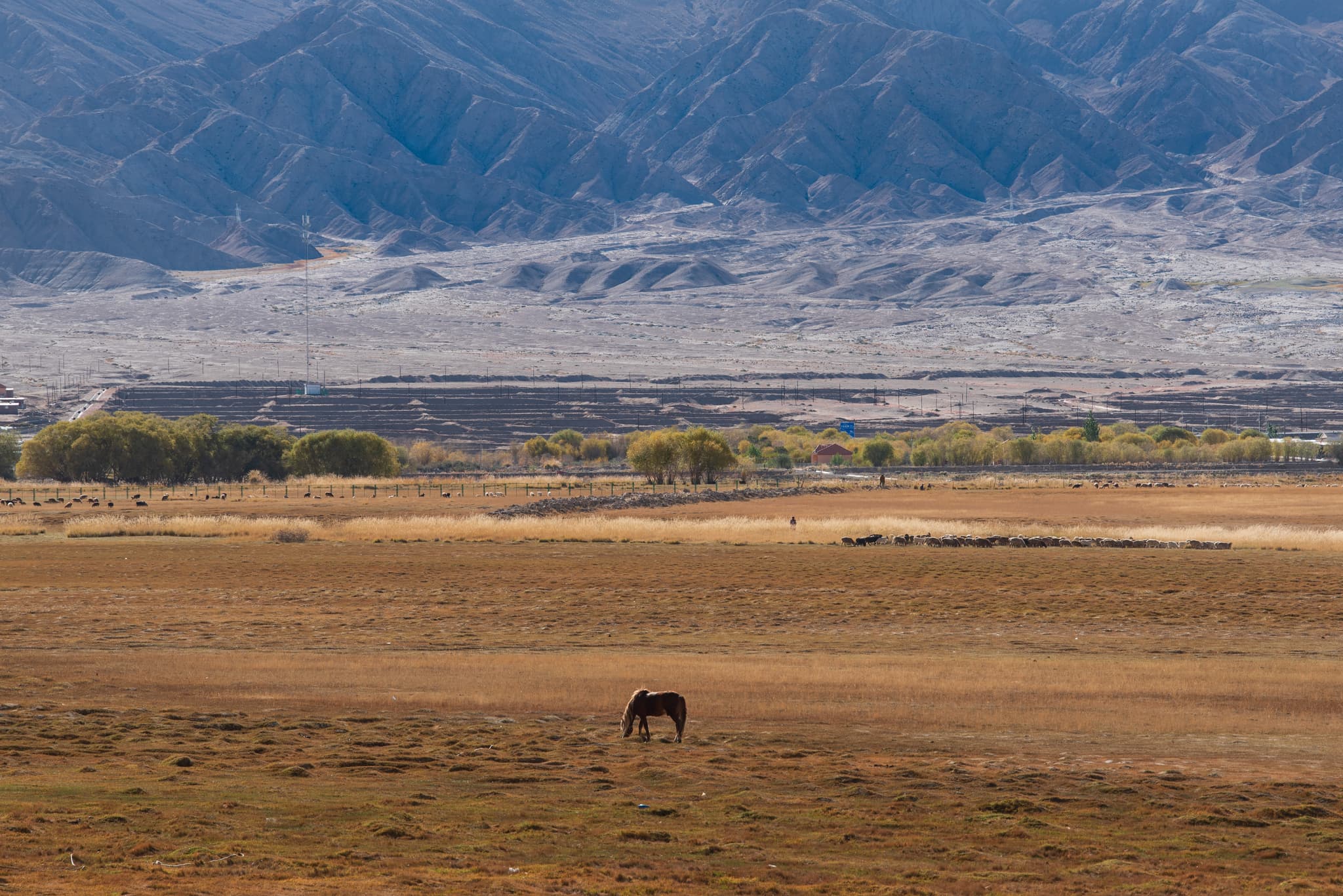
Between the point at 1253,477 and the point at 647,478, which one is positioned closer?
the point at 647,478

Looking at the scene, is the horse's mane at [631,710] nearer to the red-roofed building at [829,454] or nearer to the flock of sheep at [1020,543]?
the flock of sheep at [1020,543]

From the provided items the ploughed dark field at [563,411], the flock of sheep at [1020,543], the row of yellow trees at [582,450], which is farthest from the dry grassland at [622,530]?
the ploughed dark field at [563,411]

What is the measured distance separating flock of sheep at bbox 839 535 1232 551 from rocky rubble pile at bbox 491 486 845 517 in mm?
20058

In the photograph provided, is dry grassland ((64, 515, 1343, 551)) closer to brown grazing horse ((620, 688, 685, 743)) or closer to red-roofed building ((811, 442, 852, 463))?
brown grazing horse ((620, 688, 685, 743))

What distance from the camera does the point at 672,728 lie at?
69.7 ft

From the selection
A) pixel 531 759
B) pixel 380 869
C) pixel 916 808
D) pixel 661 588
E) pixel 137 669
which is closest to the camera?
pixel 380 869

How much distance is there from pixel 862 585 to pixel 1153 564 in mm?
10856

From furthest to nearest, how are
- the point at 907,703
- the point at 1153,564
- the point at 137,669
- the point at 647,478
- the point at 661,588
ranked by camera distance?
the point at 647,478 → the point at 1153,564 → the point at 661,588 → the point at 137,669 → the point at 907,703

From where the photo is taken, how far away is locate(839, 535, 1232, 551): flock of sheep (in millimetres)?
54594

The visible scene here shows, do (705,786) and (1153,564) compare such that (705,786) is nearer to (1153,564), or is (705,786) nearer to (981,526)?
(1153,564)

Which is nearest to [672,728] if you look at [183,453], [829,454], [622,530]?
[622,530]

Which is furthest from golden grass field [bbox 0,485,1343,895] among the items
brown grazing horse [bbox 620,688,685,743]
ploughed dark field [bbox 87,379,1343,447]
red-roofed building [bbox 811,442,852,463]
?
ploughed dark field [bbox 87,379,1343,447]

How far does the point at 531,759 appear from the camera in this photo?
62.4 feet

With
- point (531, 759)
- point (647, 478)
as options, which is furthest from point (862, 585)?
point (647, 478)
